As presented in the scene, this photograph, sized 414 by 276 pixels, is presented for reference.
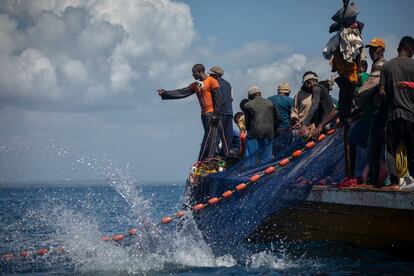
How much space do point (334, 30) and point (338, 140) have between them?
59.5 inches

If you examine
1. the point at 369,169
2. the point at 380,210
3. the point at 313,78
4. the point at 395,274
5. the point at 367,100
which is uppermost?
the point at 313,78

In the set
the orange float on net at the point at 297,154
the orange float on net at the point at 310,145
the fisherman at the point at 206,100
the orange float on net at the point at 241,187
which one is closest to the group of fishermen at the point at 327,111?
the fisherman at the point at 206,100

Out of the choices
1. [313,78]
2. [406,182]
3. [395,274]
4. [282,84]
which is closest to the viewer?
[395,274]

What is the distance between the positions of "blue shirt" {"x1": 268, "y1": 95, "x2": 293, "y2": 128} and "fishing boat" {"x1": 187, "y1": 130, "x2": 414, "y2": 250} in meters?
1.60

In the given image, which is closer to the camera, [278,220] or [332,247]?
[332,247]

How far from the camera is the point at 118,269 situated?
27.7 ft

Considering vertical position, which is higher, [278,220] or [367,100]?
[367,100]

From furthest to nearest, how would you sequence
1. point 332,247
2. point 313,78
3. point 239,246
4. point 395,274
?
point 313,78 → point 239,246 → point 332,247 → point 395,274

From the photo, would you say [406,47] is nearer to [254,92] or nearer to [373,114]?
[373,114]

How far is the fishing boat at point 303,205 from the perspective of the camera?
7.32m

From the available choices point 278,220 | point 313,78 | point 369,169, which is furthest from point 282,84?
point 369,169

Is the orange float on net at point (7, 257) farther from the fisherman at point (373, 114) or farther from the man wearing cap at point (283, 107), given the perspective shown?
the fisherman at point (373, 114)

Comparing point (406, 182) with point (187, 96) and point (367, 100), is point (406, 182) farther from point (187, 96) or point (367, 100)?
point (187, 96)

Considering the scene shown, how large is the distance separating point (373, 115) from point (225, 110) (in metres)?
4.76
